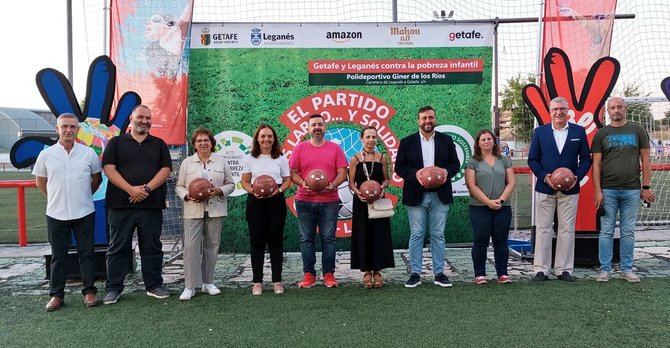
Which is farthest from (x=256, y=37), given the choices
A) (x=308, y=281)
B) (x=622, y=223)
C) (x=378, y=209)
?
(x=622, y=223)

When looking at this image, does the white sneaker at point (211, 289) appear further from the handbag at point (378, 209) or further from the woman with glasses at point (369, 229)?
the handbag at point (378, 209)

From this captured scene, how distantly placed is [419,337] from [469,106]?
3.75 m

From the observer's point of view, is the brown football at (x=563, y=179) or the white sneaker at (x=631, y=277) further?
the white sneaker at (x=631, y=277)

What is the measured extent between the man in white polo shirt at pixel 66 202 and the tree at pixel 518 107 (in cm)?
561

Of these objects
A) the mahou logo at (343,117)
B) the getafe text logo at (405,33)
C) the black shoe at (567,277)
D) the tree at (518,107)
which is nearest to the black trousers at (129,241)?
the mahou logo at (343,117)

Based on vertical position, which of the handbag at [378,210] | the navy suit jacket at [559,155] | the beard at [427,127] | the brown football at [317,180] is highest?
the beard at [427,127]

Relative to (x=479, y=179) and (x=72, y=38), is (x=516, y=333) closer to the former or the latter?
(x=479, y=179)

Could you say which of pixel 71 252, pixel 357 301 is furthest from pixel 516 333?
pixel 71 252

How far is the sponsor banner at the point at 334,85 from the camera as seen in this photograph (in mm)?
6602

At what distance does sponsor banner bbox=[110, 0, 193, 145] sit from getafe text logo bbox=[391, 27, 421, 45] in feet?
7.75

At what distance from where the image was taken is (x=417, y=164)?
5.25 metres

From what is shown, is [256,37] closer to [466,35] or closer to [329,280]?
[466,35]

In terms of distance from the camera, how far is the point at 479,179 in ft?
17.3

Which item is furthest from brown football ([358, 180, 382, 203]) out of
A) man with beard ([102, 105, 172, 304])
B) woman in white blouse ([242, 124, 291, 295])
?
man with beard ([102, 105, 172, 304])
